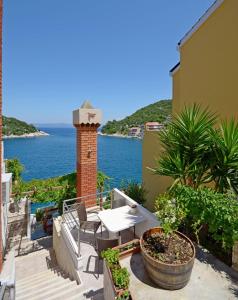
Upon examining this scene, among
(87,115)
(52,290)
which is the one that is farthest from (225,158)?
(87,115)

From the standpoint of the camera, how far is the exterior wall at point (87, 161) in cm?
856

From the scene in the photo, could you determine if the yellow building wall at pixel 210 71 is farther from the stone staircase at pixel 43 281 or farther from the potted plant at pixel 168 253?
the stone staircase at pixel 43 281

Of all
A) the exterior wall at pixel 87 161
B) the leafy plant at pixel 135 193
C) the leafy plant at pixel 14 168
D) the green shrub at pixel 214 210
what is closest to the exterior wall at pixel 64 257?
the exterior wall at pixel 87 161

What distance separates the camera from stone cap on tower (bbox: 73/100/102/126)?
8.47 metres

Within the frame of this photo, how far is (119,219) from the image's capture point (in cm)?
582

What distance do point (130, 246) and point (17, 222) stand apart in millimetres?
8677

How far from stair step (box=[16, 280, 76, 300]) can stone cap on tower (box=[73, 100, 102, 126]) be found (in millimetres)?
5483

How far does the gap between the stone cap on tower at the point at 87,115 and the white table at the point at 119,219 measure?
12.9ft

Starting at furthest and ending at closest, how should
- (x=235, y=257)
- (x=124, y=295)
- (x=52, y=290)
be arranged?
(x=52, y=290)
(x=235, y=257)
(x=124, y=295)

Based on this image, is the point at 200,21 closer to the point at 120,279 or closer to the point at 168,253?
the point at 168,253

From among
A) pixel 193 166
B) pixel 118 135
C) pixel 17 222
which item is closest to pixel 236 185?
pixel 193 166

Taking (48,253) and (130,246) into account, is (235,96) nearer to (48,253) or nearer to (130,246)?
(130,246)

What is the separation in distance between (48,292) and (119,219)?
2.39m

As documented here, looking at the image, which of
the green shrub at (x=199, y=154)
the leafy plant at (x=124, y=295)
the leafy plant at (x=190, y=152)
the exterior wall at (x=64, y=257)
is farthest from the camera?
the exterior wall at (x=64, y=257)
